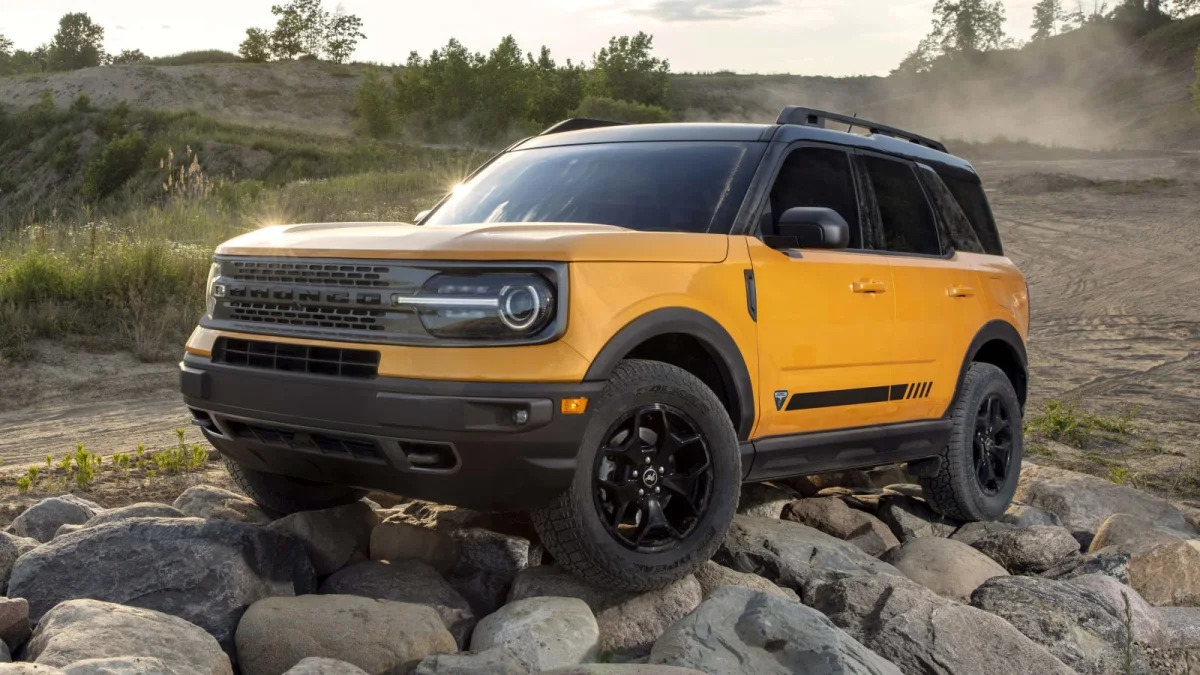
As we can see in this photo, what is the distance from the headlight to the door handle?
1967 mm

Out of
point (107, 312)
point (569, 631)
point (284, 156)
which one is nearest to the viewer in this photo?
point (569, 631)

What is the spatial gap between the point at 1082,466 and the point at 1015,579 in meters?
4.61

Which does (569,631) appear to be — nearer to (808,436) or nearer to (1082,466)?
(808,436)

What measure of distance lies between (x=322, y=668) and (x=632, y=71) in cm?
7664

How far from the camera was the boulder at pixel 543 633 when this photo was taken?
425 cm

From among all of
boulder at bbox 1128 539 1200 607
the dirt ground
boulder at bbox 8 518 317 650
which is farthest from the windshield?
the dirt ground

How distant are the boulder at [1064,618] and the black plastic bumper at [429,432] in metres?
2.40

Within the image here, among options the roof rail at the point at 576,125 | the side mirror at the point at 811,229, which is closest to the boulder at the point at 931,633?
the side mirror at the point at 811,229

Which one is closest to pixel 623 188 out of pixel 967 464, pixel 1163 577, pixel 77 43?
pixel 967 464

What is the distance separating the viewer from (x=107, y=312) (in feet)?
38.0

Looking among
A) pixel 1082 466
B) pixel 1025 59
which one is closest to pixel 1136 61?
pixel 1025 59

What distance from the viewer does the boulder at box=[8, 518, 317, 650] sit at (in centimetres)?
454

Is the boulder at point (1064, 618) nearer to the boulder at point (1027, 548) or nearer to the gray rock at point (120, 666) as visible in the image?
the boulder at point (1027, 548)

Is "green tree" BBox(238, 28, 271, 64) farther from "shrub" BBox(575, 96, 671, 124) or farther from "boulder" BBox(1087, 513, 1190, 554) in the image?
"boulder" BBox(1087, 513, 1190, 554)
